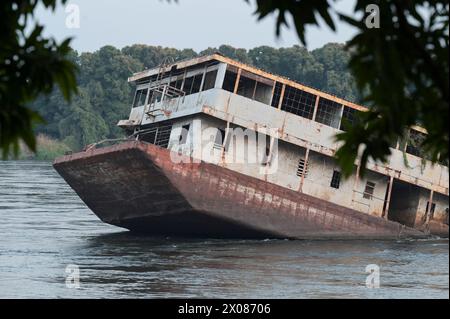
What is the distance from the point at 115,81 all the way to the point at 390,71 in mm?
79300

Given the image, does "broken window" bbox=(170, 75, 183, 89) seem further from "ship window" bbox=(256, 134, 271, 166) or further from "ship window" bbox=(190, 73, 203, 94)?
"ship window" bbox=(256, 134, 271, 166)

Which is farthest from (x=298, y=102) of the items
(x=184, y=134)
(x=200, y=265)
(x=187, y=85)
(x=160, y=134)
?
(x=200, y=265)

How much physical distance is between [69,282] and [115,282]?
2.98 feet

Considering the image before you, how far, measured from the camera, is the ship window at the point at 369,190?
30359 mm

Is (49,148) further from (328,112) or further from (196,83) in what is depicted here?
(328,112)

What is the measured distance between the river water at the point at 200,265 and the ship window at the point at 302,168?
200cm

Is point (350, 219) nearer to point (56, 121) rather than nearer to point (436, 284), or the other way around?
point (436, 284)

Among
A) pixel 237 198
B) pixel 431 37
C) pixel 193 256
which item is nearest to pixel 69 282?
pixel 193 256

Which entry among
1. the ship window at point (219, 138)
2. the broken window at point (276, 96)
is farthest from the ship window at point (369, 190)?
the ship window at point (219, 138)

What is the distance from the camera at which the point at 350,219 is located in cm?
2922

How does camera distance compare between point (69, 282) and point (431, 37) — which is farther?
point (69, 282)

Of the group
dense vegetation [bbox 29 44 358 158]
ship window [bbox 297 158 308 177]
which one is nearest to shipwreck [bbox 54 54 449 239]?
ship window [bbox 297 158 308 177]

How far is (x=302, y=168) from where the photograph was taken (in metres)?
29.2

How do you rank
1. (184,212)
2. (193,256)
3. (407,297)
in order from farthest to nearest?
(184,212)
(193,256)
(407,297)
